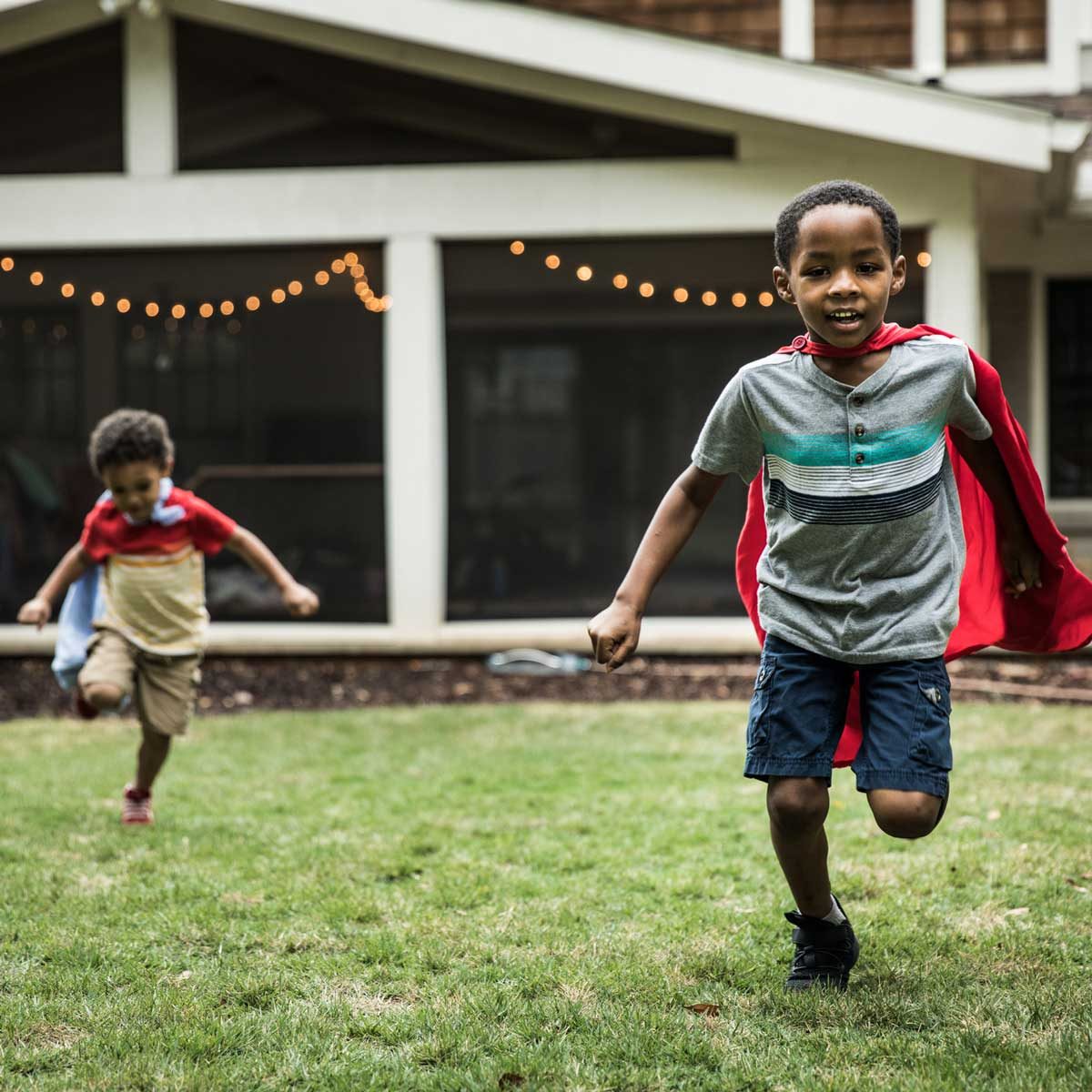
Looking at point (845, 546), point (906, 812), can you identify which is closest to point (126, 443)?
point (845, 546)

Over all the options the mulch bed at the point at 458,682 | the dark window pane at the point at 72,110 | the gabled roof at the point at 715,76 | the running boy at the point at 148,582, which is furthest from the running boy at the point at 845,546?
the dark window pane at the point at 72,110

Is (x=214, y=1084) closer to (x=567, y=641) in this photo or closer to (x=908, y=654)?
(x=908, y=654)

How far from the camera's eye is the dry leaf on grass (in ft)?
10.4

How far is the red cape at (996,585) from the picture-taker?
3436mm

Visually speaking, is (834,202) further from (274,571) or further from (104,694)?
(104,694)

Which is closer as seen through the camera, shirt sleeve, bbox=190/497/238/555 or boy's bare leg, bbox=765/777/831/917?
boy's bare leg, bbox=765/777/831/917

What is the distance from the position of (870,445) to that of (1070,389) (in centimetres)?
877

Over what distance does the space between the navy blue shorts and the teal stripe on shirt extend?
0.43m

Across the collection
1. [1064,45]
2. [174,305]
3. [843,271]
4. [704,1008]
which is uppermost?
[1064,45]

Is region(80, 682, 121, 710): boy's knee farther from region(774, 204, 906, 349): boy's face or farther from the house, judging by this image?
the house

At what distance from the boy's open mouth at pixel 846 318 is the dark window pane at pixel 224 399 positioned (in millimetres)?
7140

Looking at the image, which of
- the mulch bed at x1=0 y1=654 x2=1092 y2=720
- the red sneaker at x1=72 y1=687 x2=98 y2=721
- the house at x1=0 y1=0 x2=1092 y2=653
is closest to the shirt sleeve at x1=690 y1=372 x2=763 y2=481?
the red sneaker at x1=72 y1=687 x2=98 y2=721

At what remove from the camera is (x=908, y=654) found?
3.17 metres

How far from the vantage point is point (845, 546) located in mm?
3213
